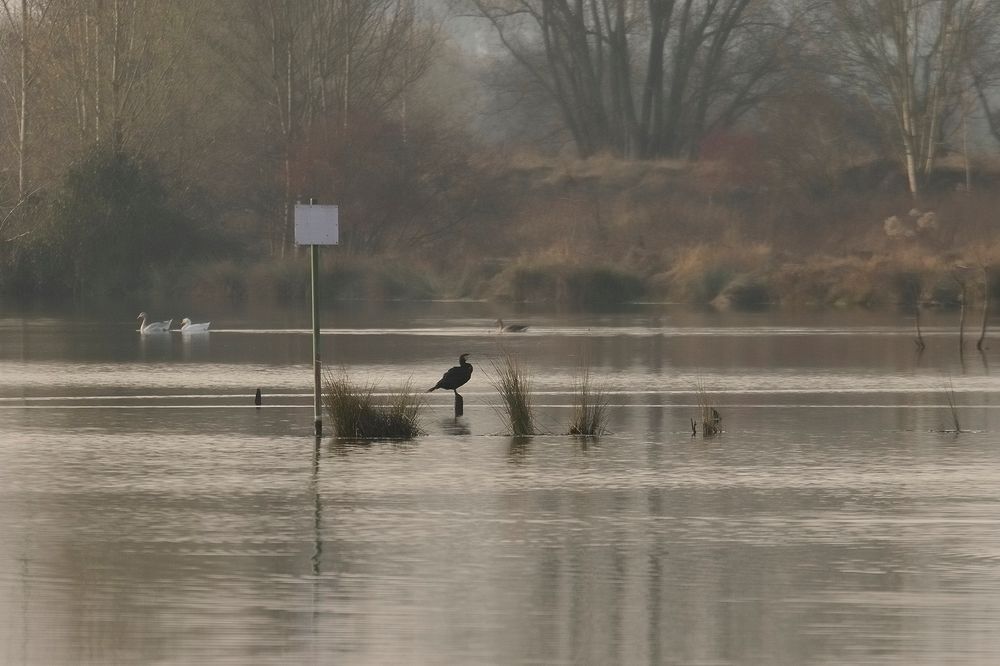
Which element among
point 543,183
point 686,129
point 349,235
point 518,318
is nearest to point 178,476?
point 518,318

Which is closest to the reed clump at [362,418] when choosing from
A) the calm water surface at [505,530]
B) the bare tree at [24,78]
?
the calm water surface at [505,530]

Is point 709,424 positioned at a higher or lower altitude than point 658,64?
lower

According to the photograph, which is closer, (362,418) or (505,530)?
(505,530)

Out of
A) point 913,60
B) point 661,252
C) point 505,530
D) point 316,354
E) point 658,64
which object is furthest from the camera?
point 658,64

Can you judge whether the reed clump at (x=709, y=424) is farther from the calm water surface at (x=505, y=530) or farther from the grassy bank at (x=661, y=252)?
the grassy bank at (x=661, y=252)

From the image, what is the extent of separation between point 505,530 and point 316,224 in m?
6.27

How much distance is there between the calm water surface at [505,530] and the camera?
9.28 metres

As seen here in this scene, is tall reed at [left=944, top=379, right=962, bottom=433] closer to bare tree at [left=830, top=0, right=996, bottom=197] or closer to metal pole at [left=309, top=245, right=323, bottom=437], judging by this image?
metal pole at [left=309, top=245, right=323, bottom=437]

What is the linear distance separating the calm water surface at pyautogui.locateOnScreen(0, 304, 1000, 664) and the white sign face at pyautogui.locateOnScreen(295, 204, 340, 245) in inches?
79.0

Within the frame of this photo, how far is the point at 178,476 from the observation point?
1586 cm

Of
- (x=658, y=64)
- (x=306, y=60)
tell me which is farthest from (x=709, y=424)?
(x=658, y=64)

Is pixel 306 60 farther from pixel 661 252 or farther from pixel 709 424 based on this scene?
pixel 709 424

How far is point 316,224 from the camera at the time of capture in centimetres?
1825

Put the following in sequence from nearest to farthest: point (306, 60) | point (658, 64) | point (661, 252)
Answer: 1. point (661, 252)
2. point (306, 60)
3. point (658, 64)
